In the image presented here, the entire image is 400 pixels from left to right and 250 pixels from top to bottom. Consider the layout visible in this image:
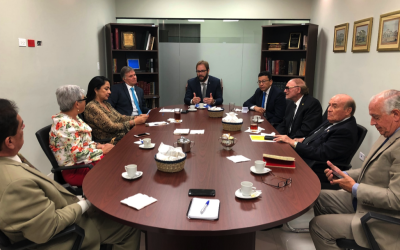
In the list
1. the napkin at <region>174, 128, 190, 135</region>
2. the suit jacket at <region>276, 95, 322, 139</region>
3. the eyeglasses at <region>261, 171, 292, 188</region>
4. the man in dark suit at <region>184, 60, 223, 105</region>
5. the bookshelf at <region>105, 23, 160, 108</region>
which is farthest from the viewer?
the bookshelf at <region>105, 23, 160, 108</region>

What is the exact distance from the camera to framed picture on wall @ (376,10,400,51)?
9.98 feet

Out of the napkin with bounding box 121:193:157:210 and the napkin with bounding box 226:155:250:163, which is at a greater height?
the napkin with bounding box 226:155:250:163

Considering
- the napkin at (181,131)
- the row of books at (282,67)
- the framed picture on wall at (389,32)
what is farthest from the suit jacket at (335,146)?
the row of books at (282,67)

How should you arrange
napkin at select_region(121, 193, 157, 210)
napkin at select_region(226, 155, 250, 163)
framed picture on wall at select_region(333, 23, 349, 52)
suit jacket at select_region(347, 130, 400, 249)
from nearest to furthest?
napkin at select_region(121, 193, 157, 210) < suit jacket at select_region(347, 130, 400, 249) < napkin at select_region(226, 155, 250, 163) < framed picture on wall at select_region(333, 23, 349, 52)

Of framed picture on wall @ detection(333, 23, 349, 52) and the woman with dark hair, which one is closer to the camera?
the woman with dark hair

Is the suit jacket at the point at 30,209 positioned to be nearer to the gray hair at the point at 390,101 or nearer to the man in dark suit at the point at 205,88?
the gray hair at the point at 390,101

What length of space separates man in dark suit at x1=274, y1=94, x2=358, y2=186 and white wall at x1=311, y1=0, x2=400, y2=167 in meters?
1.00

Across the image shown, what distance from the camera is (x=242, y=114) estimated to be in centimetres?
398

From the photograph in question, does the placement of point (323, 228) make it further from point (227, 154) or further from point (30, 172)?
point (30, 172)

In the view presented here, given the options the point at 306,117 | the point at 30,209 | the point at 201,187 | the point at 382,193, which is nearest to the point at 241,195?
the point at 201,187

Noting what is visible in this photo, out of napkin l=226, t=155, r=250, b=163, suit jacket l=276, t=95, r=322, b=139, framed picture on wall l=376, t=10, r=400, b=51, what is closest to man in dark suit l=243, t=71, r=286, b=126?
suit jacket l=276, t=95, r=322, b=139

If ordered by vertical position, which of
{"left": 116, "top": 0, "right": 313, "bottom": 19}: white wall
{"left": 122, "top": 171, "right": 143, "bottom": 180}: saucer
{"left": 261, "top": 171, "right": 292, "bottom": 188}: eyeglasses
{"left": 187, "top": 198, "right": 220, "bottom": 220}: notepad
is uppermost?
{"left": 116, "top": 0, "right": 313, "bottom": 19}: white wall

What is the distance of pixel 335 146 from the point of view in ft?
7.98

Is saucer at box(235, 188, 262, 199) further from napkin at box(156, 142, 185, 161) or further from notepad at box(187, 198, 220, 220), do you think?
napkin at box(156, 142, 185, 161)
